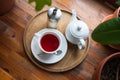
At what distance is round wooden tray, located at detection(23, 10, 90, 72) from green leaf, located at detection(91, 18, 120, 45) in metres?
0.33

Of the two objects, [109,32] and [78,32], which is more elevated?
[109,32]

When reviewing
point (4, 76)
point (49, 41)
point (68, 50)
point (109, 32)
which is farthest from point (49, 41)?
point (109, 32)

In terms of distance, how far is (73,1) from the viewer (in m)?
1.38

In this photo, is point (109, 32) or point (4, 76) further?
point (4, 76)

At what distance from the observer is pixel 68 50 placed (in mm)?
1206

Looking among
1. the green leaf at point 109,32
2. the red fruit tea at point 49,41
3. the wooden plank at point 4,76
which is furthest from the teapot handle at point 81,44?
the wooden plank at point 4,76

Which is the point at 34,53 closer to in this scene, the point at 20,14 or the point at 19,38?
the point at 19,38

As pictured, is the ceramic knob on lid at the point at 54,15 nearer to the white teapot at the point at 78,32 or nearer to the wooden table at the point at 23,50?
the white teapot at the point at 78,32

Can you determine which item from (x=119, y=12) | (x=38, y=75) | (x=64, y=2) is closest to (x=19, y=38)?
(x=38, y=75)

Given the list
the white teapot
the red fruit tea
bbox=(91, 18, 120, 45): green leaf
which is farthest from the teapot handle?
bbox=(91, 18, 120, 45): green leaf

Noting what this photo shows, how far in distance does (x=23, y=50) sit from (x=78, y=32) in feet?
1.02

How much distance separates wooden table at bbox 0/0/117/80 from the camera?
1213mm

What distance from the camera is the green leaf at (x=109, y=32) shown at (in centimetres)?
83

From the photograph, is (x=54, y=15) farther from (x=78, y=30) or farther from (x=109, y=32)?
(x=109, y=32)
